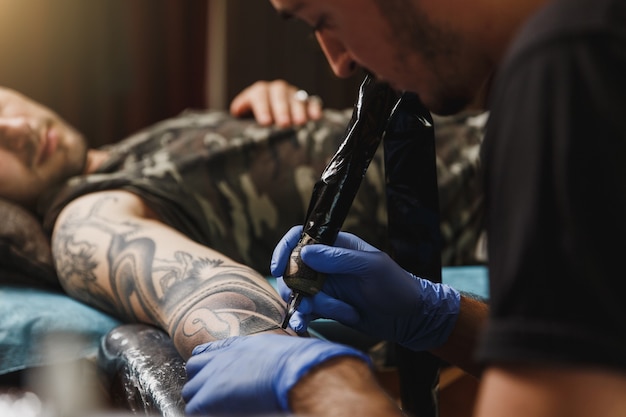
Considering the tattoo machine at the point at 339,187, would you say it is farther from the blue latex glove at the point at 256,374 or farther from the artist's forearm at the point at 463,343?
the artist's forearm at the point at 463,343

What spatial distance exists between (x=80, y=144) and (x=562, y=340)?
64.8 inches

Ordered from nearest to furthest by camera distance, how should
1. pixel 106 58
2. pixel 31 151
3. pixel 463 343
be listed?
1. pixel 463 343
2. pixel 31 151
3. pixel 106 58

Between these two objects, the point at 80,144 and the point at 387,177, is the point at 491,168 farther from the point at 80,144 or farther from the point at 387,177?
the point at 80,144

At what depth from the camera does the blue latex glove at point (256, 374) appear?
32.3 inches

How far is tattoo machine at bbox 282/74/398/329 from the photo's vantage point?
1013mm

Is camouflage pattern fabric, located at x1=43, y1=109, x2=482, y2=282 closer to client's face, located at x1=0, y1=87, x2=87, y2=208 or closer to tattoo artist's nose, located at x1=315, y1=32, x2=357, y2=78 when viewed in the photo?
client's face, located at x1=0, y1=87, x2=87, y2=208

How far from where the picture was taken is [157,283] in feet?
4.31

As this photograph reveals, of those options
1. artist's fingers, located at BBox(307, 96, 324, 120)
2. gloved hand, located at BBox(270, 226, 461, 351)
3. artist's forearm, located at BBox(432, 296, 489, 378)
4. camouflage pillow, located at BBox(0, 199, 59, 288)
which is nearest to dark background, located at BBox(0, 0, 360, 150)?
artist's fingers, located at BBox(307, 96, 324, 120)

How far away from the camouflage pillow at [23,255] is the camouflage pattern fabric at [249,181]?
0.21 feet

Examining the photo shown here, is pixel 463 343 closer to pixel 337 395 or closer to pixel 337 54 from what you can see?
pixel 337 395

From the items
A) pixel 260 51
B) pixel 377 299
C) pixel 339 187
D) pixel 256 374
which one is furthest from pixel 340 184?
pixel 260 51

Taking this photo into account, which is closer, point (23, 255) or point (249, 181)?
point (23, 255)

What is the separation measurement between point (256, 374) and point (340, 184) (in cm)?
31

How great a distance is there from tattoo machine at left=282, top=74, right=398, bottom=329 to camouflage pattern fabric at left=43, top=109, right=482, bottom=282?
0.75 meters
